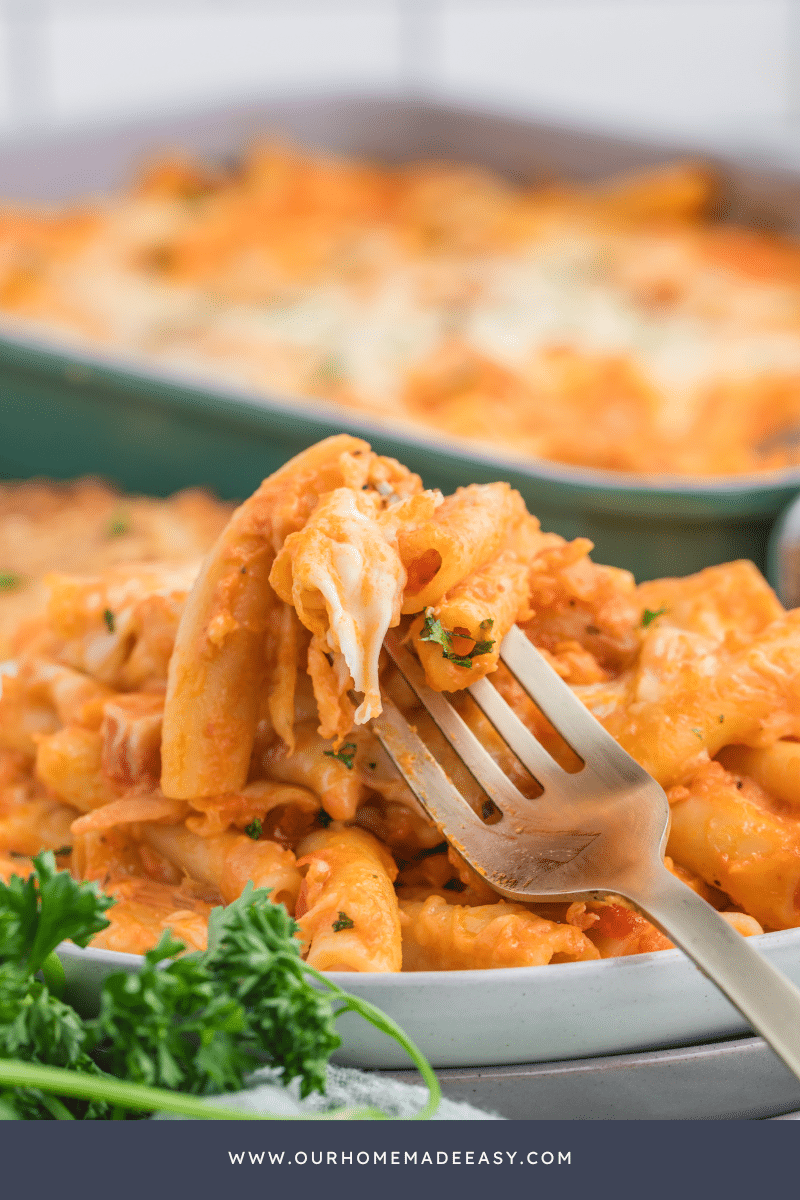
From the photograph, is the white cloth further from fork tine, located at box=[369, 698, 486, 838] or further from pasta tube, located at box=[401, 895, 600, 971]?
fork tine, located at box=[369, 698, 486, 838]

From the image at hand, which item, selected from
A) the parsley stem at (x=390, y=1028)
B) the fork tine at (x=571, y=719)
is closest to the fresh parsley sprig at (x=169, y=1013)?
the parsley stem at (x=390, y=1028)

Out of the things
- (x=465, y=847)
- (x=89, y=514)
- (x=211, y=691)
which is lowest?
(x=89, y=514)

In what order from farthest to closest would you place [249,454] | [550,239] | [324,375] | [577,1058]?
[550,239]
[324,375]
[249,454]
[577,1058]

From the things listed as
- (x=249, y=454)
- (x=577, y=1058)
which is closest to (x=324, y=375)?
(x=249, y=454)

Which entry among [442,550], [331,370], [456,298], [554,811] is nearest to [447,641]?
[442,550]

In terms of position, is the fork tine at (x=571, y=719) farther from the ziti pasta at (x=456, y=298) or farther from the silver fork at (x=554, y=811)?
the ziti pasta at (x=456, y=298)

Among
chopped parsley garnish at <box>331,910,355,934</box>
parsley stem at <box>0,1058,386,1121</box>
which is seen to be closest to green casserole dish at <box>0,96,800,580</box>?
chopped parsley garnish at <box>331,910,355,934</box>
